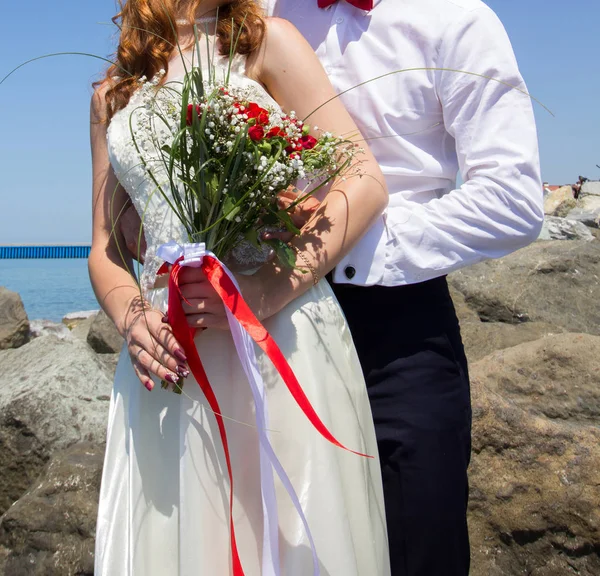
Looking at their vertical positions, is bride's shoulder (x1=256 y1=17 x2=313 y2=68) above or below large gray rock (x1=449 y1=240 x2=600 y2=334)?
above

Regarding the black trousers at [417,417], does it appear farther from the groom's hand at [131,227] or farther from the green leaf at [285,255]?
the groom's hand at [131,227]

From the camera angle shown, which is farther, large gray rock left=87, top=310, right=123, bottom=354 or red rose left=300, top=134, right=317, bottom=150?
large gray rock left=87, top=310, right=123, bottom=354

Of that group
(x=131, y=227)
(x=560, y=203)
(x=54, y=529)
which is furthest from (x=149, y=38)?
(x=560, y=203)

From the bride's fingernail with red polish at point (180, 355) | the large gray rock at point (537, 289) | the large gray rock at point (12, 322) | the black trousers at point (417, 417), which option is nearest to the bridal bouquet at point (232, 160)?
the bride's fingernail with red polish at point (180, 355)

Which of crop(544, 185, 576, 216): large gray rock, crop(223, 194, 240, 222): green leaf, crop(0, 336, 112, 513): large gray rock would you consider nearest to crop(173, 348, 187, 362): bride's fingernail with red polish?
crop(223, 194, 240, 222): green leaf

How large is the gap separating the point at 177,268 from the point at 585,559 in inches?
110

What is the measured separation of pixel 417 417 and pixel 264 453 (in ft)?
1.74

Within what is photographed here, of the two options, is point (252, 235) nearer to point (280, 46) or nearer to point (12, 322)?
point (280, 46)

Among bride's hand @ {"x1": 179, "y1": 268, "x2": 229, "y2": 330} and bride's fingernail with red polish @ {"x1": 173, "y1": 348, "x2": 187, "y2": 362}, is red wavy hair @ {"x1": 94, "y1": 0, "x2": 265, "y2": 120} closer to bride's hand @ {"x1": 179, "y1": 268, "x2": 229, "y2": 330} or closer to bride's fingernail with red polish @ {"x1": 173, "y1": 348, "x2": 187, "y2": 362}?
bride's hand @ {"x1": 179, "y1": 268, "x2": 229, "y2": 330}

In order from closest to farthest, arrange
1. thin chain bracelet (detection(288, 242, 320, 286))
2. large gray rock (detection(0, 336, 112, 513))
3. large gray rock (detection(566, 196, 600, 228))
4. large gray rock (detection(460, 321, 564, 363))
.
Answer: thin chain bracelet (detection(288, 242, 320, 286)) < large gray rock (detection(0, 336, 112, 513)) < large gray rock (detection(460, 321, 564, 363)) < large gray rock (detection(566, 196, 600, 228))

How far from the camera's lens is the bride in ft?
6.06

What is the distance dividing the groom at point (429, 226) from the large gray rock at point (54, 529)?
1.94 metres

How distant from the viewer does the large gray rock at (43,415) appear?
15.1 ft

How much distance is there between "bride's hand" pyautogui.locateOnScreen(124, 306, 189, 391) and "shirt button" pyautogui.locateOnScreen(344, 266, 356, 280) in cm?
51
